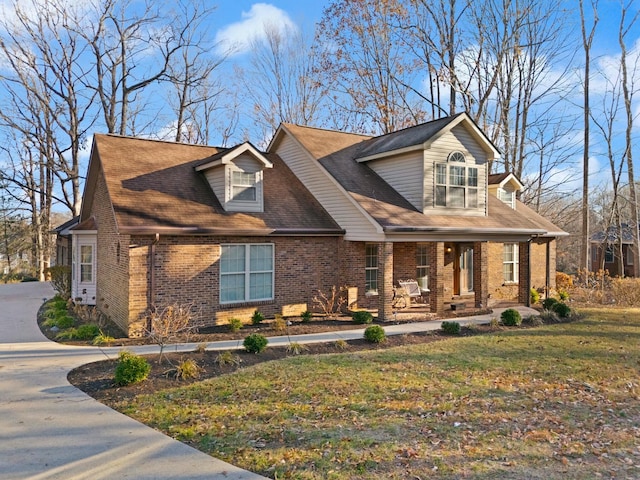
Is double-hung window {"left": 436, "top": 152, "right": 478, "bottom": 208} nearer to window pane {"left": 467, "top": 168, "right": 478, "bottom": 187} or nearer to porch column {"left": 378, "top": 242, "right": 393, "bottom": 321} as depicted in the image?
window pane {"left": 467, "top": 168, "right": 478, "bottom": 187}

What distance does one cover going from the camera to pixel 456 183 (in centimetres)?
1534

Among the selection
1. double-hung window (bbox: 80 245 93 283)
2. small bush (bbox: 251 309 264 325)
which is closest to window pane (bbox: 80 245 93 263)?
double-hung window (bbox: 80 245 93 283)

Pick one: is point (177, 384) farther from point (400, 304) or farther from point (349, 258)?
point (400, 304)

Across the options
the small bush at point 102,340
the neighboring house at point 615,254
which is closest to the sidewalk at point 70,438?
the small bush at point 102,340

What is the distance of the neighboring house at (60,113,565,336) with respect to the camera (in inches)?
463

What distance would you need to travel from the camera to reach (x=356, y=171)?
16.0m

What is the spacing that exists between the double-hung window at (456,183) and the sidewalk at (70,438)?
11.3 metres

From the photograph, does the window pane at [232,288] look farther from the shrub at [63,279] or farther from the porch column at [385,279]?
the shrub at [63,279]

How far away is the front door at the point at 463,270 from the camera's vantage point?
17.9m

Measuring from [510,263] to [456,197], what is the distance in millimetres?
5890

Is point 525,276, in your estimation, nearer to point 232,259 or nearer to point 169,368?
point 232,259

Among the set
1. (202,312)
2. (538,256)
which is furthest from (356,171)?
(538,256)

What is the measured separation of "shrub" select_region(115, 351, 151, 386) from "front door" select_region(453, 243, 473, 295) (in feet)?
44.3

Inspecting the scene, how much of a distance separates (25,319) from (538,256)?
20.5 m
